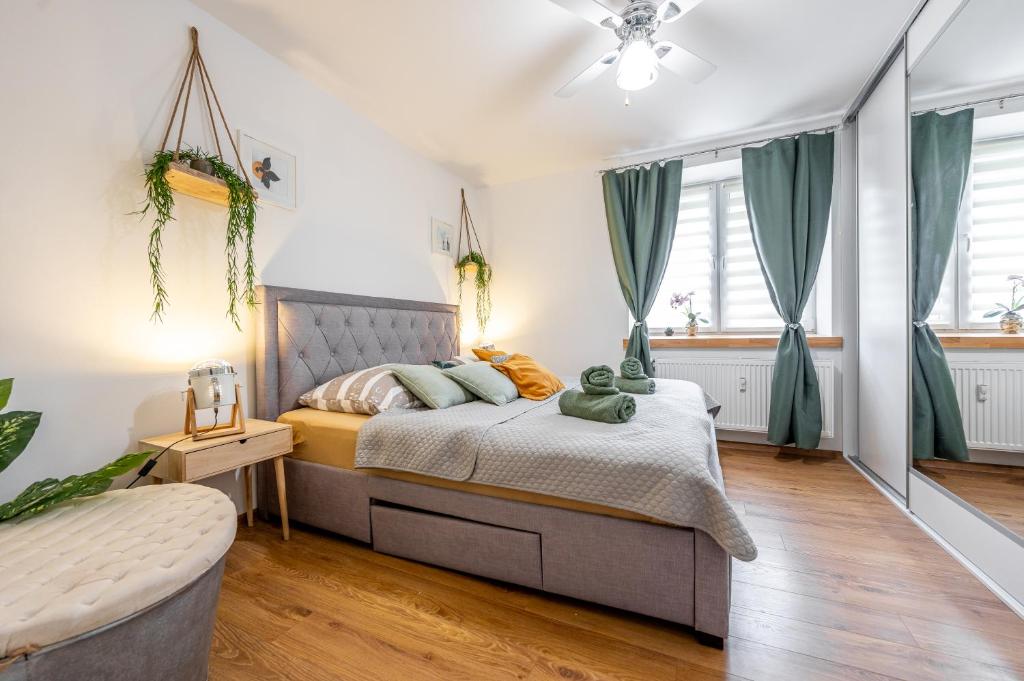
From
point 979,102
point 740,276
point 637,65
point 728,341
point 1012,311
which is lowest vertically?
point 728,341

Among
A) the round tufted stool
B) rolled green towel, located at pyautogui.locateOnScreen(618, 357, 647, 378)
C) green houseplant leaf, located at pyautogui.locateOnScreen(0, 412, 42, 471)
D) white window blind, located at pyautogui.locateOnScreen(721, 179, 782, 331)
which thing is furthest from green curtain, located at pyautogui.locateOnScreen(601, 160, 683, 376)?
green houseplant leaf, located at pyautogui.locateOnScreen(0, 412, 42, 471)

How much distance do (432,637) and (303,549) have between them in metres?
0.91

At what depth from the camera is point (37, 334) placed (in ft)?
4.66

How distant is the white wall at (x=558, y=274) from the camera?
3.79 m

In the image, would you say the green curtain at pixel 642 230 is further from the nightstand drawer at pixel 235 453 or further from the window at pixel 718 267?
the nightstand drawer at pixel 235 453

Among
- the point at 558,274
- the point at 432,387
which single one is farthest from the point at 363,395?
the point at 558,274

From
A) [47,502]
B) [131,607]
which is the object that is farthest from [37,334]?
[131,607]

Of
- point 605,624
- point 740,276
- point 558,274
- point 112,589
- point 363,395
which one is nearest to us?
point 112,589

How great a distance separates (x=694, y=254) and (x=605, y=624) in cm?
A: 318

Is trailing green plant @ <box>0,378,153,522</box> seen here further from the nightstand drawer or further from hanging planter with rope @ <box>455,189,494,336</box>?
hanging planter with rope @ <box>455,189,494,336</box>

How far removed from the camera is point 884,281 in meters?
2.37

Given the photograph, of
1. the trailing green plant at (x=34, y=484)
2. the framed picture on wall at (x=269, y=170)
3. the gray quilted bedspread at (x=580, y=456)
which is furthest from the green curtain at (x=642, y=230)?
the trailing green plant at (x=34, y=484)

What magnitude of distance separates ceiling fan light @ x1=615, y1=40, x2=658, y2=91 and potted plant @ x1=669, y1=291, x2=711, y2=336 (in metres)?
2.08

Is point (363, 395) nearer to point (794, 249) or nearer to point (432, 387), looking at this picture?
point (432, 387)
